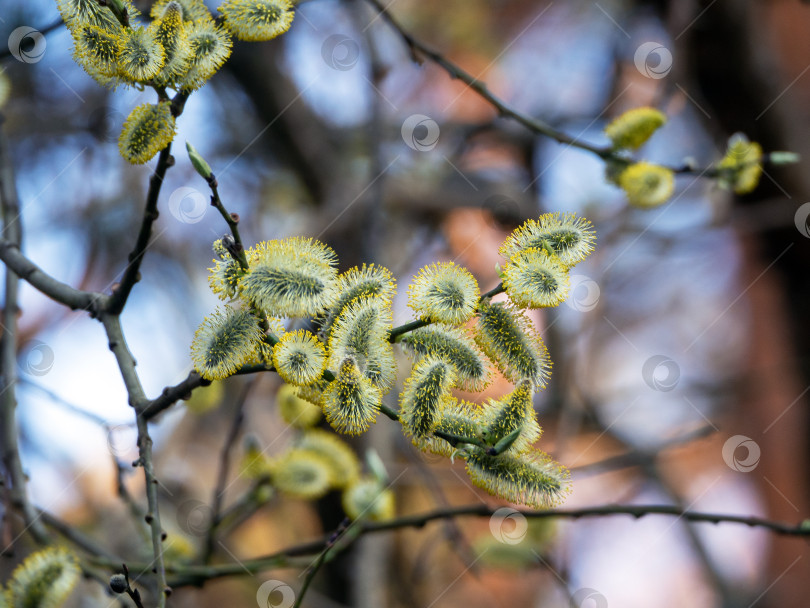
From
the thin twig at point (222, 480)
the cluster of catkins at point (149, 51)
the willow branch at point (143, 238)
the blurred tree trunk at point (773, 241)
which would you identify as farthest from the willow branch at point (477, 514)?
the blurred tree trunk at point (773, 241)

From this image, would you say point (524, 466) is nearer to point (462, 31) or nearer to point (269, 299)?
point (269, 299)

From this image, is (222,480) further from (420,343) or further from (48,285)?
(420,343)

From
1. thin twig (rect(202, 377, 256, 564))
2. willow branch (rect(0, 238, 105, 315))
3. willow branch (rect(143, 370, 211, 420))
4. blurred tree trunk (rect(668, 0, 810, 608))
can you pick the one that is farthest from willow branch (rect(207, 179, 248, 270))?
blurred tree trunk (rect(668, 0, 810, 608))

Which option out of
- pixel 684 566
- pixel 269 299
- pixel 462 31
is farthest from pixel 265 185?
pixel 684 566

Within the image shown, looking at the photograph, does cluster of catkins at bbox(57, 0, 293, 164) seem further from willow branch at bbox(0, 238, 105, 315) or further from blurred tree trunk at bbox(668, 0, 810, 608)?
blurred tree trunk at bbox(668, 0, 810, 608)

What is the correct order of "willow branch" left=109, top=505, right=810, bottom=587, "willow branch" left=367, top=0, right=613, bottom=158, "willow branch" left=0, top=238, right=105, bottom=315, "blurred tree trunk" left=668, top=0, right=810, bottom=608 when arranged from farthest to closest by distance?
"blurred tree trunk" left=668, top=0, right=810, bottom=608 → "willow branch" left=367, top=0, right=613, bottom=158 → "willow branch" left=109, top=505, right=810, bottom=587 → "willow branch" left=0, top=238, right=105, bottom=315

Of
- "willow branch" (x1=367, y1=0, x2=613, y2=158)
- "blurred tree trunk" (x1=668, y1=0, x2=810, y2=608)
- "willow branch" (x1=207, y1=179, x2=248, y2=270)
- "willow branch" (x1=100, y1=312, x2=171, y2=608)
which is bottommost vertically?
"willow branch" (x1=100, y1=312, x2=171, y2=608)

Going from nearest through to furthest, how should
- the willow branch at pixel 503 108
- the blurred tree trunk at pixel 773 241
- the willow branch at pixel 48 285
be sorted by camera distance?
1. the willow branch at pixel 48 285
2. the willow branch at pixel 503 108
3. the blurred tree trunk at pixel 773 241

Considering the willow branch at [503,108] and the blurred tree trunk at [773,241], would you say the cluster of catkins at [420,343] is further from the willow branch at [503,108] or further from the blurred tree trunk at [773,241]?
the blurred tree trunk at [773,241]

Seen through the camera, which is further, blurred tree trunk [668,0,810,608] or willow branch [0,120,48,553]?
blurred tree trunk [668,0,810,608]
